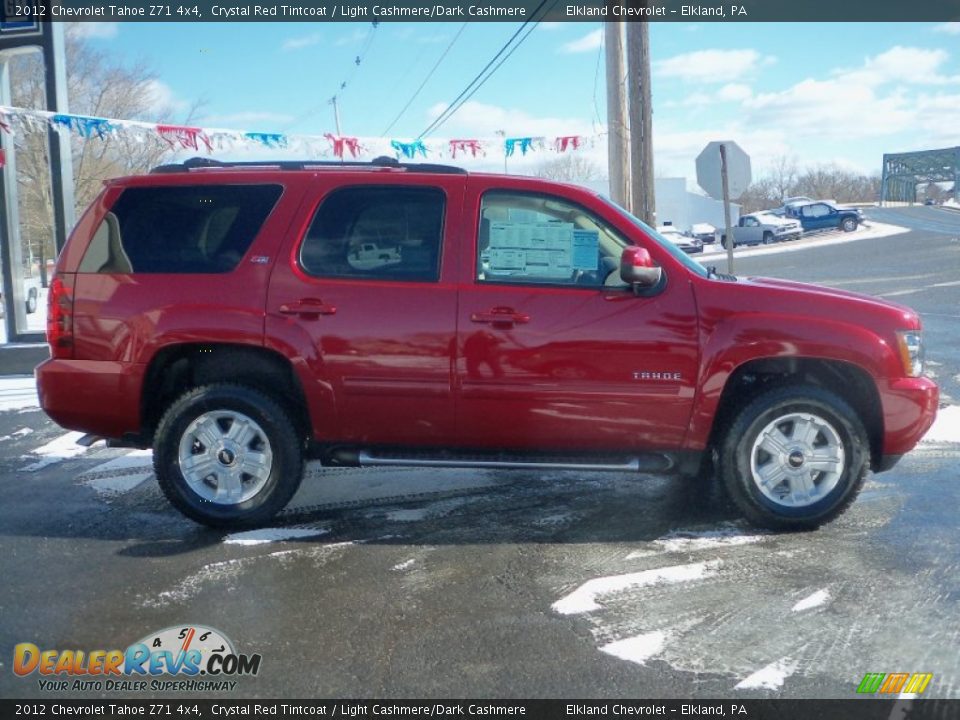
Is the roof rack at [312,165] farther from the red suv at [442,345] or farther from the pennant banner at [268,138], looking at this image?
the pennant banner at [268,138]

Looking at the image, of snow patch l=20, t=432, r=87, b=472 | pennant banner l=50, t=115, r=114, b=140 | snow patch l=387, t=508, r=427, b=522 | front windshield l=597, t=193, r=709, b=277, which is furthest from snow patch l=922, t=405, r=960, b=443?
pennant banner l=50, t=115, r=114, b=140

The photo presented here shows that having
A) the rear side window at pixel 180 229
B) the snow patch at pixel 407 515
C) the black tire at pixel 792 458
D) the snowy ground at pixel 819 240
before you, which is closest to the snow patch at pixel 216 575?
the snow patch at pixel 407 515

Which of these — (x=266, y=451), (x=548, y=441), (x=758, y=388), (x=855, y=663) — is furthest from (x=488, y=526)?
(x=855, y=663)

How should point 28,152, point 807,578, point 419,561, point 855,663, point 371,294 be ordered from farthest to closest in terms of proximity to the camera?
1. point 28,152
2. point 371,294
3. point 419,561
4. point 807,578
5. point 855,663

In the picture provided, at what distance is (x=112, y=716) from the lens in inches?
124

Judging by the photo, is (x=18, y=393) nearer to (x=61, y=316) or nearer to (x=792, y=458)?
(x=61, y=316)

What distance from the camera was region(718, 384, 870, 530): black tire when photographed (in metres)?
4.92

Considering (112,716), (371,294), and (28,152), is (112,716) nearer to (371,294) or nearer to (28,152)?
(371,294)

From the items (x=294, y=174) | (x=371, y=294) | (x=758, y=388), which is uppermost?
(x=294, y=174)

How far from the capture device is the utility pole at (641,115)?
10.6 meters

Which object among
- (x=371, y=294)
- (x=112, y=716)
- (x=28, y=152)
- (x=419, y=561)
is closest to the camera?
(x=112, y=716)

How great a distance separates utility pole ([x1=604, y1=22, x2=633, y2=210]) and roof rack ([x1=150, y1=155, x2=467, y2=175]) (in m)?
6.43

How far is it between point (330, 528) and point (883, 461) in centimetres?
314

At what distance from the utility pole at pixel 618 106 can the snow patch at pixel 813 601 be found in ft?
25.4
